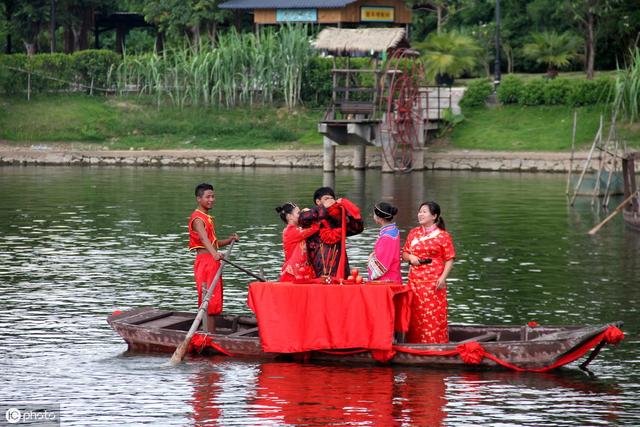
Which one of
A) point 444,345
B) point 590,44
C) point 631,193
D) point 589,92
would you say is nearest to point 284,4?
point 590,44

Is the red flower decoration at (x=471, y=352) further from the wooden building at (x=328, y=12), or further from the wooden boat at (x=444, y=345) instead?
the wooden building at (x=328, y=12)

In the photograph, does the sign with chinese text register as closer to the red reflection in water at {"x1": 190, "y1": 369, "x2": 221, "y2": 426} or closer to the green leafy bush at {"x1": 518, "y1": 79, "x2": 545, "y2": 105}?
the green leafy bush at {"x1": 518, "y1": 79, "x2": 545, "y2": 105}

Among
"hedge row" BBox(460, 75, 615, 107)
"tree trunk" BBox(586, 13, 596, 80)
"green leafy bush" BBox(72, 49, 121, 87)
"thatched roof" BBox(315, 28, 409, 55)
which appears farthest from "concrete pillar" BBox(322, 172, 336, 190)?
"green leafy bush" BBox(72, 49, 121, 87)

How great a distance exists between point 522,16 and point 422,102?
25.2 ft

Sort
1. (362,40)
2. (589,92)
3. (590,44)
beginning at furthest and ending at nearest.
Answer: (590,44) < (589,92) < (362,40)

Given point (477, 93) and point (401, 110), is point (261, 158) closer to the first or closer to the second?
point (401, 110)

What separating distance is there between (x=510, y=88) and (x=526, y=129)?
2.31 meters

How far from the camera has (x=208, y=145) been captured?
50.7 metres

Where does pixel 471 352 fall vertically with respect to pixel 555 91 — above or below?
below

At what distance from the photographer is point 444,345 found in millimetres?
14672

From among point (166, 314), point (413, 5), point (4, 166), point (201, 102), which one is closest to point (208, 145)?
point (201, 102)

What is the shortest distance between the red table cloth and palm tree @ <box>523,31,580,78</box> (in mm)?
38160

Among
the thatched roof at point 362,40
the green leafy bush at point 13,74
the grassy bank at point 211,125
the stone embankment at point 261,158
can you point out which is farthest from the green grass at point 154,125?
the thatched roof at point 362,40

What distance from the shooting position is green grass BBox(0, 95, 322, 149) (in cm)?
5097
